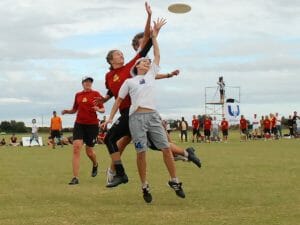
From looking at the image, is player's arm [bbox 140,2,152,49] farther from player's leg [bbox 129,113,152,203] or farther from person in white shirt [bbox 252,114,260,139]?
person in white shirt [bbox 252,114,260,139]

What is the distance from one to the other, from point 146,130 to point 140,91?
526 millimetres

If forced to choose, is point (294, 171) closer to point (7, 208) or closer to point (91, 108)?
point (91, 108)

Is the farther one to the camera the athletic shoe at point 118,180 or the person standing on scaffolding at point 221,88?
the person standing on scaffolding at point 221,88

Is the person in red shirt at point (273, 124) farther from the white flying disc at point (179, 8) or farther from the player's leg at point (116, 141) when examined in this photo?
the white flying disc at point (179, 8)

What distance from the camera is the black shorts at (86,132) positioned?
11.7m

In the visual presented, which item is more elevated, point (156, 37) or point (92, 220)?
point (156, 37)

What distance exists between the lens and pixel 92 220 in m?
6.65

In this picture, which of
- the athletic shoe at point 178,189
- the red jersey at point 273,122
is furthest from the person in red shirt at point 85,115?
the red jersey at point 273,122

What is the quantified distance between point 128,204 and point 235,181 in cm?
328

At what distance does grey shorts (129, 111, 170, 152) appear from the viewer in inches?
317

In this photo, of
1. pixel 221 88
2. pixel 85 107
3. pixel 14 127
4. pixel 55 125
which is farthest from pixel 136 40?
pixel 14 127

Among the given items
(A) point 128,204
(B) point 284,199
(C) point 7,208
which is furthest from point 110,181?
(B) point 284,199

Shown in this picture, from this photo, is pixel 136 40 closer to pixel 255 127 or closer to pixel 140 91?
pixel 140 91

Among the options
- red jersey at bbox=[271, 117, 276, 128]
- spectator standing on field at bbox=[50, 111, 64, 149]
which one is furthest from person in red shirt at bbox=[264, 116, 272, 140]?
spectator standing on field at bbox=[50, 111, 64, 149]
